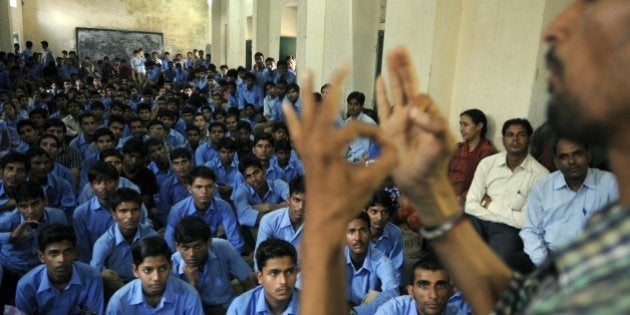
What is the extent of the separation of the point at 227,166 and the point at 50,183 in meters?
1.75

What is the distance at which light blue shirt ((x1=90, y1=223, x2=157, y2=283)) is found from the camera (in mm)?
3391

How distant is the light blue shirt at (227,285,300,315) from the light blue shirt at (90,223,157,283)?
3.72ft

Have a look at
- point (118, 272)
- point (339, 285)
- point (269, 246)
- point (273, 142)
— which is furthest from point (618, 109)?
point (273, 142)

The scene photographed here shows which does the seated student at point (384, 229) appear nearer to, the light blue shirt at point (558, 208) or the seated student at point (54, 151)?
the light blue shirt at point (558, 208)

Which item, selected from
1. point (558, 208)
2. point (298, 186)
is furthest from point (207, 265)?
point (558, 208)

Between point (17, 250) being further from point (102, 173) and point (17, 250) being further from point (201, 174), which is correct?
point (201, 174)

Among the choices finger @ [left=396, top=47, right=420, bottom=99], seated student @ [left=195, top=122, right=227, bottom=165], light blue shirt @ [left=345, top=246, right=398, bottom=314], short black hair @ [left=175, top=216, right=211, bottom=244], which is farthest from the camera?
seated student @ [left=195, top=122, right=227, bottom=165]

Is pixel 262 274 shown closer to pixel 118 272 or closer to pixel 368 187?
pixel 118 272

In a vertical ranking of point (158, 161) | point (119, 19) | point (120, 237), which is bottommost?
point (120, 237)

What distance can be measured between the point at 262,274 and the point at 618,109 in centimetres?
231

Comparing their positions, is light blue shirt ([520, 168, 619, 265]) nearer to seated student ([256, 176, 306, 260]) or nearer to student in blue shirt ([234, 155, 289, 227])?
seated student ([256, 176, 306, 260])

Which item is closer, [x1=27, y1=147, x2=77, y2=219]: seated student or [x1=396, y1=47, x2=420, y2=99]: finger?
[x1=396, y1=47, x2=420, y2=99]: finger

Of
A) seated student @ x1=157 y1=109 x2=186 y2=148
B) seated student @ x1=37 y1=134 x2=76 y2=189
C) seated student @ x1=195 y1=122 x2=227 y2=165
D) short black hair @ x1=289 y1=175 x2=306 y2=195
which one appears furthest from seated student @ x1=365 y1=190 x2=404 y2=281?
seated student @ x1=157 y1=109 x2=186 y2=148

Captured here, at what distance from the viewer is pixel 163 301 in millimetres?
2760
